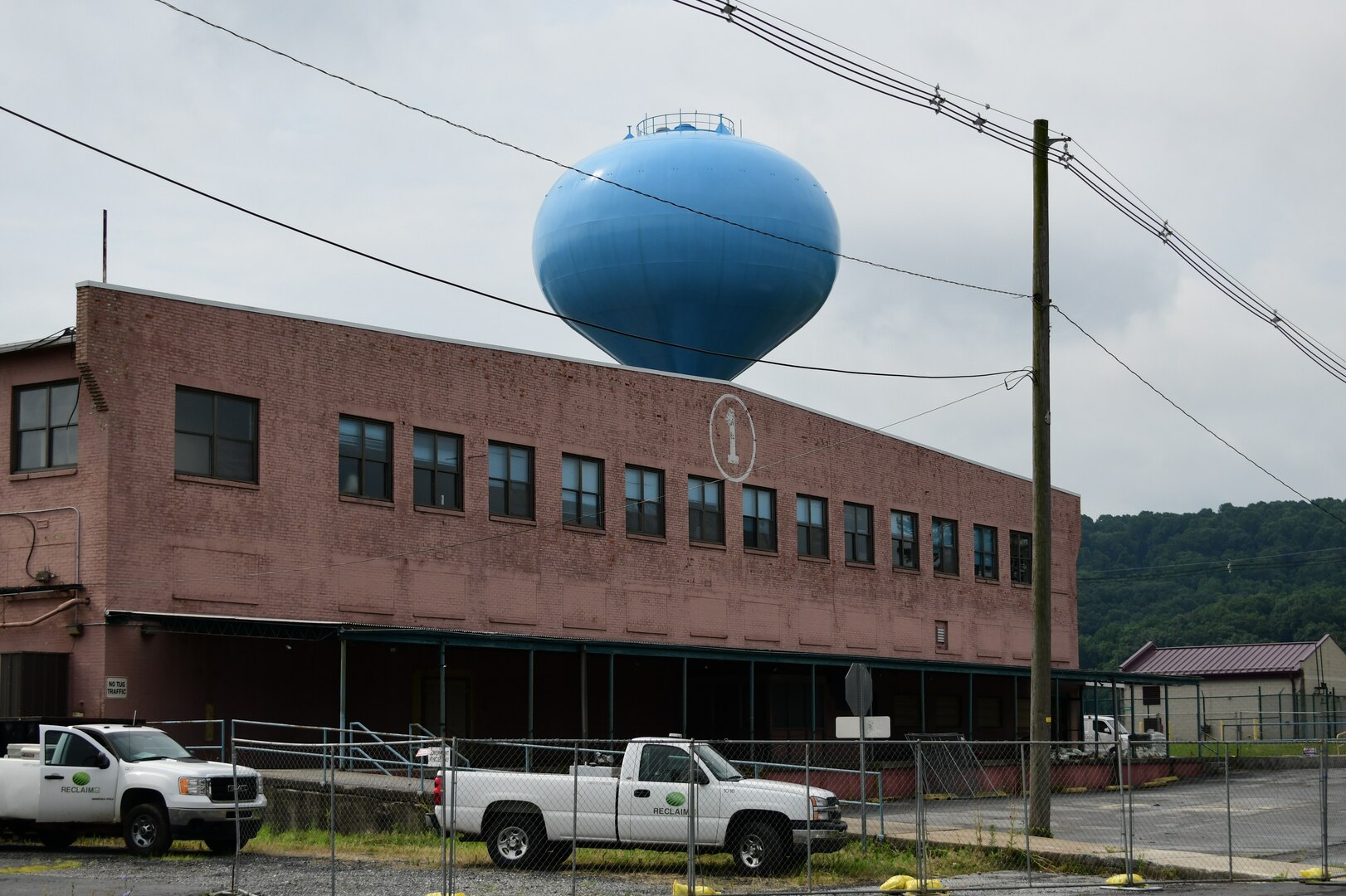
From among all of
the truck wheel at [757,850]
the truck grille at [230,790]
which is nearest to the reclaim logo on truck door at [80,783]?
the truck grille at [230,790]

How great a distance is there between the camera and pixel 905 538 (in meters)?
47.3

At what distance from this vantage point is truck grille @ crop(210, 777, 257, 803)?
22.5 meters

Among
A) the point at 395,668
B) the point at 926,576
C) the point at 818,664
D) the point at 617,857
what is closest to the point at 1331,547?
the point at 926,576

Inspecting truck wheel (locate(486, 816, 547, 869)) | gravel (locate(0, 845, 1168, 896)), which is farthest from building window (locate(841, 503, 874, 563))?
truck wheel (locate(486, 816, 547, 869))

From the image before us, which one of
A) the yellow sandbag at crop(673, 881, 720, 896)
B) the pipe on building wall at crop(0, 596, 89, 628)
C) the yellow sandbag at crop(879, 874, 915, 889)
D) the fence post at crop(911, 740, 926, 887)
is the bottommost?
the yellow sandbag at crop(879, 874, 915, 889)

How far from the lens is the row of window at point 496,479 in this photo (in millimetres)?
30688

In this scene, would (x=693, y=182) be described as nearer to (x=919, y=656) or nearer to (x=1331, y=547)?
(x=919, y=656)

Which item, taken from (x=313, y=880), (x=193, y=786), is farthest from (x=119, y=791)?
(x=313, y=880)

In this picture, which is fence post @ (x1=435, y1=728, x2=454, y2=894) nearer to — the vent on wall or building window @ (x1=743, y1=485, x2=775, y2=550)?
the vent on wall

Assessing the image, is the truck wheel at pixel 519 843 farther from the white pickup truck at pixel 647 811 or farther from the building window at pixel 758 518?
the building window at pixel 758 518

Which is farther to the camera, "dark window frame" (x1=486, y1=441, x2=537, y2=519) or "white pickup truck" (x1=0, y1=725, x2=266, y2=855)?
"dark window frame" (x1=486, y1=441, x2=537, y2=519)

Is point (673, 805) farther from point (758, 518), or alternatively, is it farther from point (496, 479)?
point (758, 518)

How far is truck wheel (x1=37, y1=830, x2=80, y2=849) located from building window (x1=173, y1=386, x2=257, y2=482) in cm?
841

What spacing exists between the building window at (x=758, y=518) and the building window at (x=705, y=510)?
90cm
